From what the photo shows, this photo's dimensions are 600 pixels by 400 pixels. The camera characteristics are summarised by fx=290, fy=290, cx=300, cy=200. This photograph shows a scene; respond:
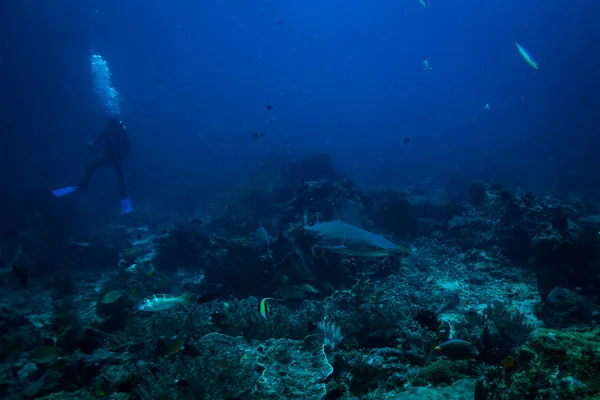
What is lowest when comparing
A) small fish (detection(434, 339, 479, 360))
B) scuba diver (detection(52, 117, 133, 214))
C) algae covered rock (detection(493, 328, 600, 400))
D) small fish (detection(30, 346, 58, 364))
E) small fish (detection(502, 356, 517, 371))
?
small fish (detection(30, 346, 58, 364))

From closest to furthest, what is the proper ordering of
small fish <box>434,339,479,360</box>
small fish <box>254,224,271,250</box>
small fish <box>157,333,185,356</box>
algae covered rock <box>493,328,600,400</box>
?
algae covered rock <box>493,328,600,400</box>
small fish <box>434,339,479,360</box>
small fish <box>157,333,185,356</box>
small fish <box>254,224,271,250</box>

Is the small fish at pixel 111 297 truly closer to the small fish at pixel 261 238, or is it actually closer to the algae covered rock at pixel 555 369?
the small fish at pixel 261 238

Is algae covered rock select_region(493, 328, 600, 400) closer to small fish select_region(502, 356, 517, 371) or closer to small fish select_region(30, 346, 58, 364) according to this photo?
small fish select_region(502, 356, 517, 371)

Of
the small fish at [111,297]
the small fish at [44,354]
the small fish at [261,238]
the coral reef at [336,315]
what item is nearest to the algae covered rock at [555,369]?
the coral reef at [336,315]

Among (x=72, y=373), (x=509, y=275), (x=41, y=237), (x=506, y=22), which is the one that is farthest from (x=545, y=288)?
(x=506, y=22)

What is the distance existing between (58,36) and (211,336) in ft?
300

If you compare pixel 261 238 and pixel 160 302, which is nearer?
pixel 160 302

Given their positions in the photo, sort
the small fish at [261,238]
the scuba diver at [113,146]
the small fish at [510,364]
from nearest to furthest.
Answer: the small fish at [510,364] < the small fish at [261,238] < the scuba diver at [113,146]

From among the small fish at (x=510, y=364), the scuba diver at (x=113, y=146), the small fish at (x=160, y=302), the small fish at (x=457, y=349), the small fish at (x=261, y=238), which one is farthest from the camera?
the scuba diver at (x=113, y=146)

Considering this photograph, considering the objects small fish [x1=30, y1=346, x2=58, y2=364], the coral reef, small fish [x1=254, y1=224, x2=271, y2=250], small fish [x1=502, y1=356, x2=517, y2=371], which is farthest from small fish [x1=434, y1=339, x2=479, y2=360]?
small fish [x1=254, y1=224, x2=271, y2=250]

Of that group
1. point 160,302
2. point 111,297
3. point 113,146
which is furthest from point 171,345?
point 113,146

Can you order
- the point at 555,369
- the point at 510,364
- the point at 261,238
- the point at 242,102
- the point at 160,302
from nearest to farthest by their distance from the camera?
the point at 555,369 < the point at 510,364 < the point at 160,302 < the point at 261,238 < the point at 242,102

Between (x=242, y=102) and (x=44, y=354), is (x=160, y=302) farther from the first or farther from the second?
(x=242, y=102)

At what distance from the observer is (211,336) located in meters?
4.69
